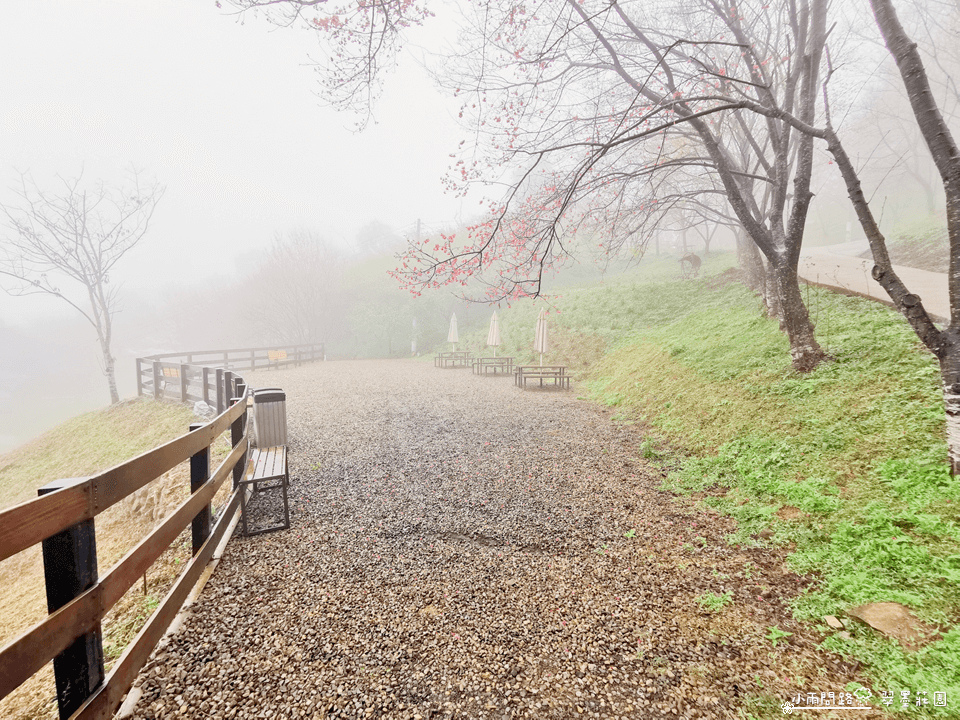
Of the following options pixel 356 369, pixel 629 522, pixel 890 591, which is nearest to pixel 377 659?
pixel 629 522

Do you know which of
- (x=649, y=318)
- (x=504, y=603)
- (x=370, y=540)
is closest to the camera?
(x=504, y=603)

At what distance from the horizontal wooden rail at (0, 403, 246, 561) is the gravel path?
118 centimetres

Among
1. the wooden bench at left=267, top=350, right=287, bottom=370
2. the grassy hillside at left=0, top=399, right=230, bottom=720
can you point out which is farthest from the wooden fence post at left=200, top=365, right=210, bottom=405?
the wooden bench at left=267, top=350, right=287, bottom=370

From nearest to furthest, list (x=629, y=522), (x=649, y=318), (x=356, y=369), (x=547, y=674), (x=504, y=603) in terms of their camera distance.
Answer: (x=547, y=674) < (x=504, y=603) < (x=629, y=522) < (x=649, y=318) < (x=356, y=369)

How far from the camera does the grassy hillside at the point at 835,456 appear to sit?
284 cm

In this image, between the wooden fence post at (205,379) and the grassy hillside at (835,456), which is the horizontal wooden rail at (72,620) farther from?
the wooden fence post at (205,379)

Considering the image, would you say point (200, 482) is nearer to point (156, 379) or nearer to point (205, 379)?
point (205, 379)

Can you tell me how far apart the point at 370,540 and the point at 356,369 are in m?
16.5

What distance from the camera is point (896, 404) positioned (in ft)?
15.3

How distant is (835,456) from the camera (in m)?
4.46

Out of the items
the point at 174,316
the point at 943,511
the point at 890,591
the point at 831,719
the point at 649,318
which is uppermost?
the point at 174,316

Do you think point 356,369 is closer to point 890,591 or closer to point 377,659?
point 377,659

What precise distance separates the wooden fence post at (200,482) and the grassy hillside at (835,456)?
480cm

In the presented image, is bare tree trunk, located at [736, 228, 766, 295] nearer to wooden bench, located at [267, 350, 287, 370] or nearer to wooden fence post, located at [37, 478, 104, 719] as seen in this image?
wooden fence post, located at [37, 478, 104, 719]
